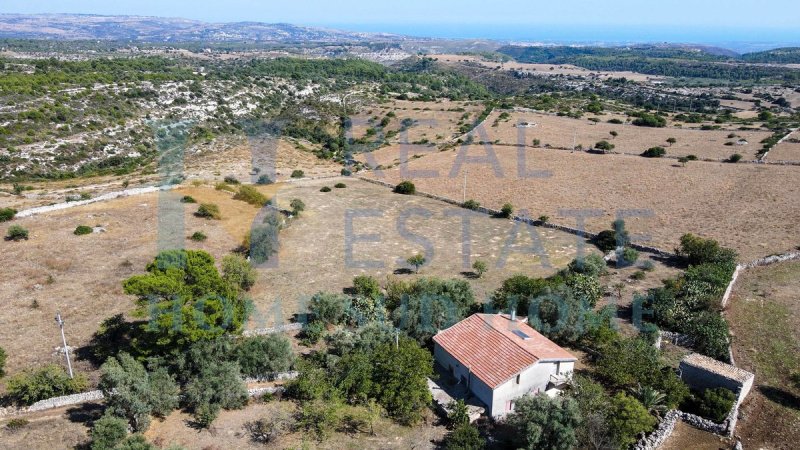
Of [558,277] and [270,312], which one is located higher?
[558,277]

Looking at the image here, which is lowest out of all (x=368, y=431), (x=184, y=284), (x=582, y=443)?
(x=368, y=431)

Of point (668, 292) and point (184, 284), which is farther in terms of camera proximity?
point (668, 292)

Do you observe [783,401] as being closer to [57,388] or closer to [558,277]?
[558,277]

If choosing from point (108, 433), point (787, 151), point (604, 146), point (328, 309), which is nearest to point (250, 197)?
point (328, 309)

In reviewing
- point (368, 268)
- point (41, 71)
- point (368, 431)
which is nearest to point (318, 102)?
point (41, 71)

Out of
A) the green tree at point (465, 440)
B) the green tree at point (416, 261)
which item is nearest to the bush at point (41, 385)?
the green tree at point (465, 440)

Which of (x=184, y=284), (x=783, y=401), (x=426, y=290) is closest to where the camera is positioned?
(x=783, y=401)

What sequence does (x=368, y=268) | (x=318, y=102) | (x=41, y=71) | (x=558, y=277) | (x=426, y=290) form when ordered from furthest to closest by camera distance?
1. (x=318, y=102)
2. (x=41, y=71)
3. (x=368, y=268)
4. (x=558, y=277)
5. (x=426, y=290)

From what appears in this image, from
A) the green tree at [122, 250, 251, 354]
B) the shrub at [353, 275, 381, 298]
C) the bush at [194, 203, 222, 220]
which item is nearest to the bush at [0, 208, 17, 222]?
the bush at [194, 203, 222, 220]
